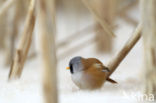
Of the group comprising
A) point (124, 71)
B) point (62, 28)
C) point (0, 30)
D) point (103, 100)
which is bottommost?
point (103, 100)

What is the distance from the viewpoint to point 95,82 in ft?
2.36

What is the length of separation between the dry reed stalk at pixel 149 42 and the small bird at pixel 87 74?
4.0 inches

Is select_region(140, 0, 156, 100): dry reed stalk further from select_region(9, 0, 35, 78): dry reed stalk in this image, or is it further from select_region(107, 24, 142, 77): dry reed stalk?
select_region(9, 0, 35, 78): dry reed stalk

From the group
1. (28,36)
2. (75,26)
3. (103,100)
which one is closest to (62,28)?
(75,26)

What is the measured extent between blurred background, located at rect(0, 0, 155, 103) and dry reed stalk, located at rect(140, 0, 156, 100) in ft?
0.05

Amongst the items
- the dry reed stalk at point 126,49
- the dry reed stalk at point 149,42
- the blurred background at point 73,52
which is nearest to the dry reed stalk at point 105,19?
the blurred background at point 73,52

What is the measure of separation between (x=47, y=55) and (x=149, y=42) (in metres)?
0.21

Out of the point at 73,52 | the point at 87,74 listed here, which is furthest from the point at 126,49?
the point at 73,52

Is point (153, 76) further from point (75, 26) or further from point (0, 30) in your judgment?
point (75, 26)

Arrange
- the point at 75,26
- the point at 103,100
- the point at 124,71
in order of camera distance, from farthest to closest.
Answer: the point at 75,26, the point at 124,71, the point at 103,100

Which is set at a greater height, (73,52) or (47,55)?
(73,52)

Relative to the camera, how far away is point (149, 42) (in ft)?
2.14

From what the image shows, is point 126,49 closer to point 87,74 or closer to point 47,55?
point 87,74

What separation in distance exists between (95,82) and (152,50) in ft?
0.48
